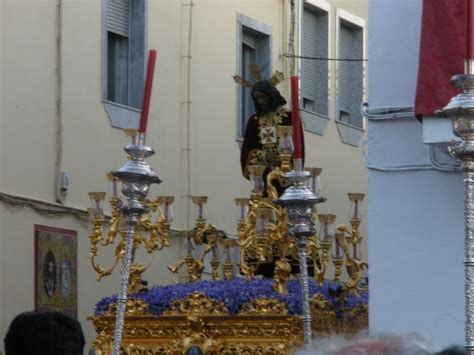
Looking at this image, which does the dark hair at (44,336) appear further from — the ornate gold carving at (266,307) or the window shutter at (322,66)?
the window shutter at (322,66)

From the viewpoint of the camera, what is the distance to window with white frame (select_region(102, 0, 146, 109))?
15469 millimetres

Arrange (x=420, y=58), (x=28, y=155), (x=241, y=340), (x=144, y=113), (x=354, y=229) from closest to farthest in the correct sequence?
(x=144, y=113) → (x=420, y=58) → (x=241, y=340) → (x=354, y=229) → (x=28, y=155)

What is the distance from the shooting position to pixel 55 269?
1409 centimetres

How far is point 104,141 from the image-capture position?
14914mm

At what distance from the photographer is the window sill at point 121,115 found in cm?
1505

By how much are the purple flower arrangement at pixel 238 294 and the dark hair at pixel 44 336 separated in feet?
8.63

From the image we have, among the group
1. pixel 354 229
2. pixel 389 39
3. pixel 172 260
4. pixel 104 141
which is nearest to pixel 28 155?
pixel 104 141

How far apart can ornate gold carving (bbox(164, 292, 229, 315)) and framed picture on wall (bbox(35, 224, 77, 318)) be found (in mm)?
4864

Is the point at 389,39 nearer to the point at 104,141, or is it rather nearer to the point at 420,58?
the point at 420,58

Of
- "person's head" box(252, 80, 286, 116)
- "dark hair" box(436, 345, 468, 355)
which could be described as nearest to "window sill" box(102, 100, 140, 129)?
"person's head" box(252, 80, 286, 116)

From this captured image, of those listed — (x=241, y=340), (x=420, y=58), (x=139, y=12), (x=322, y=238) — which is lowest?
(x=241, y=340)

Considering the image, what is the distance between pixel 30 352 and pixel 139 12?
998cm

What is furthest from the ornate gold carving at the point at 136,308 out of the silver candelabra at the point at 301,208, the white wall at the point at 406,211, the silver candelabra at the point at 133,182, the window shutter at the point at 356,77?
the window shutter at the point at 356,77

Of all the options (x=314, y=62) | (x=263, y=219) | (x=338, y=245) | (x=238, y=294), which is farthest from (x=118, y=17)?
(x=238, y=294)
